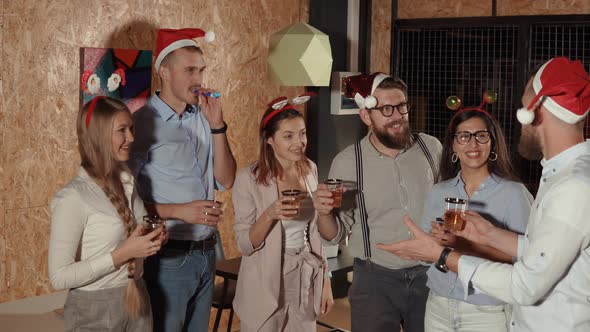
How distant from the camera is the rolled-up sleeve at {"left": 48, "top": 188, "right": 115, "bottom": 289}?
2.90 m

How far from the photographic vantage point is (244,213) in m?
3.73

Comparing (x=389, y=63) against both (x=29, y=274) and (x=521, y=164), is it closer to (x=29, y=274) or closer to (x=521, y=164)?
(x=521, y=164)

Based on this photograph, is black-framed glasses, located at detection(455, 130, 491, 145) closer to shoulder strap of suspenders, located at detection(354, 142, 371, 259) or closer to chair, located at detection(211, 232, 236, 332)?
shoulder strap of suspenders, located at detection(354, 142, 371, 259)

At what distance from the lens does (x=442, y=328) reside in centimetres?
305

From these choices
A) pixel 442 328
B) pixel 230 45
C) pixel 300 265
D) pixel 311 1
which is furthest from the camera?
pixel 311 1

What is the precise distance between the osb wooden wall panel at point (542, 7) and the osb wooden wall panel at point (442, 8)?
143 mm

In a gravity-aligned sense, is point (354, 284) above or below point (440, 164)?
below

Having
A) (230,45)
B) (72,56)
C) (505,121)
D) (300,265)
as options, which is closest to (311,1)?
(230,45)

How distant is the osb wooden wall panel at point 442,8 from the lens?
6456mm

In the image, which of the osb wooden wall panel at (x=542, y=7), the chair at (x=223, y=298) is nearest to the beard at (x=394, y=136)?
the chair at (x=223, y=298)

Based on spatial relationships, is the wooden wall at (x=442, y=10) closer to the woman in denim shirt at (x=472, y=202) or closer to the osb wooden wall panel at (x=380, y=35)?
the osb wooden wall panel at (x=380, y=35)

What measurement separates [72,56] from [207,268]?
176 centimetres

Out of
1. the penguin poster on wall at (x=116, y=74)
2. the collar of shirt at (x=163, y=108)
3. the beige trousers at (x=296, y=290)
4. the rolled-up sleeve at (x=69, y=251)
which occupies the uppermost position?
the penguin poster on wall at (x=116, y=74)

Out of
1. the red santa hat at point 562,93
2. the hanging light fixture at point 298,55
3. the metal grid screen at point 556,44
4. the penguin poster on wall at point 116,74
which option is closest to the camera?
the red santa hat at point 562,93
